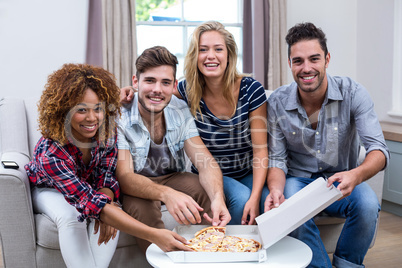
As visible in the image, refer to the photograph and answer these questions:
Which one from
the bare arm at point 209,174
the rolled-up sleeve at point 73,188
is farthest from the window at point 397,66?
A: the rolled-up sleeve at point 73,188

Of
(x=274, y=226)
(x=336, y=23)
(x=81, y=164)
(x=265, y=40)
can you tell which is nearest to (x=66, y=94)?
(x=81, y=164)

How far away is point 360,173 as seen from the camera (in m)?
1.73

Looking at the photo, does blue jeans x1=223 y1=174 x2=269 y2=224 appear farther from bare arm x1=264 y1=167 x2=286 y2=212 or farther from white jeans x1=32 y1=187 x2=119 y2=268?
white jeans x1=32 y1=187 x2=119 y2=268

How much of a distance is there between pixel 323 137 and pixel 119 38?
6.93ft

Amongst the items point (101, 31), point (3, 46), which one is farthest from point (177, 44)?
point (3, 46)

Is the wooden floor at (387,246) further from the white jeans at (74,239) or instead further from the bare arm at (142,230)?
the bare arm at (142,230)

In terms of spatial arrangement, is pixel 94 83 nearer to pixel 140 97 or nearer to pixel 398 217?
pixel 140 97

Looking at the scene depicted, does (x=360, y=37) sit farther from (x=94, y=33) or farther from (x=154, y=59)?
(x=154, y=59)

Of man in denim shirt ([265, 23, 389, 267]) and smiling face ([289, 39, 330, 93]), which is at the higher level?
smiling face ([289, 39, 330, 93])

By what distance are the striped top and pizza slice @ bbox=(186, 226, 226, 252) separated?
648 millimetres

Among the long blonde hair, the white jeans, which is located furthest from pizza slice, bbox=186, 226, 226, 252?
the long blonde hair

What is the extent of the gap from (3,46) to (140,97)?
Answer: 6.50ft

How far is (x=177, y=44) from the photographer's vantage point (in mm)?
3990

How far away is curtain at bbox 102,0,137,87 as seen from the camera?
11.4 feet
